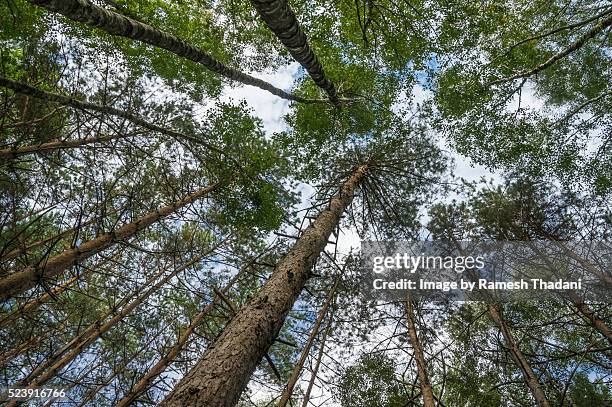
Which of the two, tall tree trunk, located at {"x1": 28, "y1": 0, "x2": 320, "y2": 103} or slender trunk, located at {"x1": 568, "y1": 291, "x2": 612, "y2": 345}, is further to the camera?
slender trunk, located at {"x1": 568, "y1": 291, "x2": 612, "y2": 345}

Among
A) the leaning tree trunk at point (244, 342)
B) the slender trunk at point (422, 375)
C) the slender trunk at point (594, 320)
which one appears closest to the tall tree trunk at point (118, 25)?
the leaning tree trunk at point (244, 342)

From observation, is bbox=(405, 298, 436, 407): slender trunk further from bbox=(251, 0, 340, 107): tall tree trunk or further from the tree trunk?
bbox=(251, 0, 340, 107): tall tree trunk

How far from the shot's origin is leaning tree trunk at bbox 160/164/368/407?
2.08 m

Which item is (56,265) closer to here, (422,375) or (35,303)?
(35,303)

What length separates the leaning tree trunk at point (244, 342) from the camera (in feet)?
6.82

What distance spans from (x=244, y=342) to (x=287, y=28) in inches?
132

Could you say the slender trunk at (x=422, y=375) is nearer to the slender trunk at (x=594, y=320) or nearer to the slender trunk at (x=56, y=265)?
the slender trunk at (x=594, y=320)

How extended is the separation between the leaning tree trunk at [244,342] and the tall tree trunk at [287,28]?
257 centimetres

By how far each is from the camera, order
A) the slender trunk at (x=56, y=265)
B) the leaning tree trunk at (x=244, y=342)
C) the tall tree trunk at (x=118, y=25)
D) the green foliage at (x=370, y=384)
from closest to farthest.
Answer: the leaning tree trunk at (x=244, y=342) → the tall tree trunk at (x=118, y=25) → the slender trunk at (x=56, y=265) → the green foliage at (x=370, y=384)

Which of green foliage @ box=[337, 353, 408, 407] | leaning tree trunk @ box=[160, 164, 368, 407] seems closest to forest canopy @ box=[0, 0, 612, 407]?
green foliage @ box=[337, 353, 408, 407]

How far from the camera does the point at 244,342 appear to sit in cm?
257

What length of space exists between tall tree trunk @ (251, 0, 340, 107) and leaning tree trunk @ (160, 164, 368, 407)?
2.57m

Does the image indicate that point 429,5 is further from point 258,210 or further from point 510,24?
point 258,210

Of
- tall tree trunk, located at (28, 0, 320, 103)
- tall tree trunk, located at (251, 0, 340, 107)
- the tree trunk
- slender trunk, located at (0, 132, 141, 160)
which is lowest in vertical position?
the tree trunk
